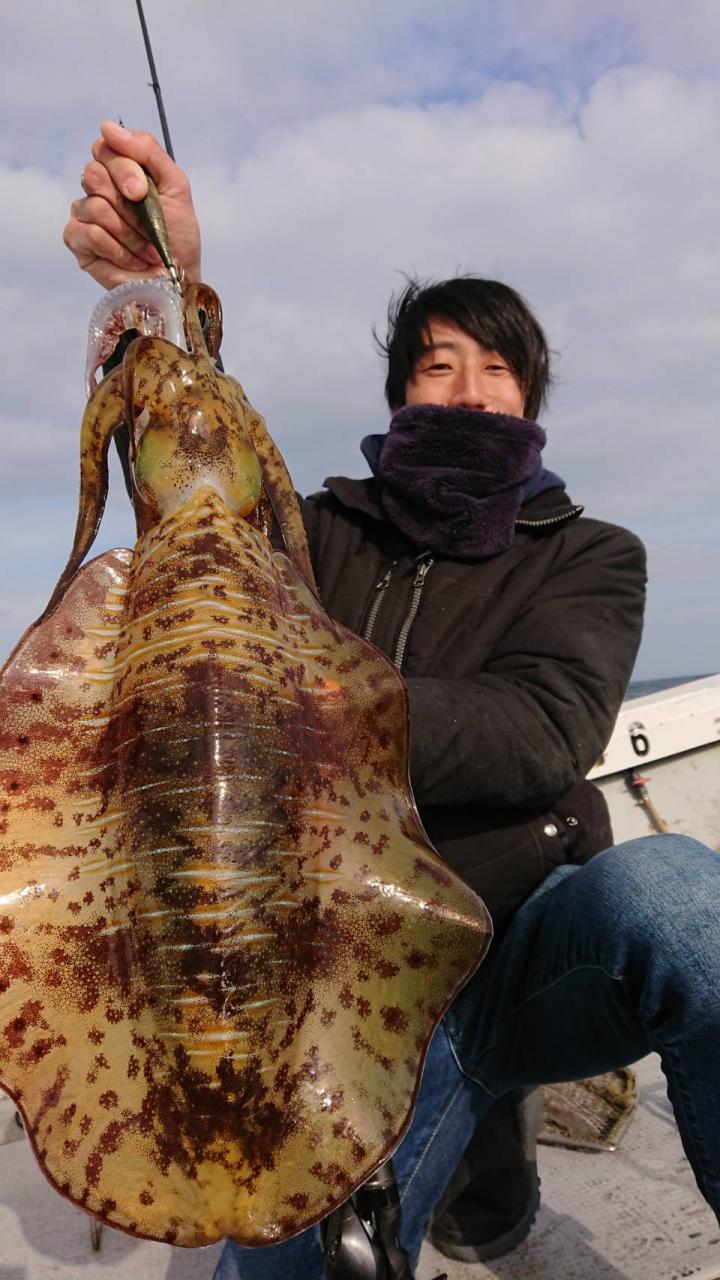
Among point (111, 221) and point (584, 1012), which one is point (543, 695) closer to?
point (584, 1012)

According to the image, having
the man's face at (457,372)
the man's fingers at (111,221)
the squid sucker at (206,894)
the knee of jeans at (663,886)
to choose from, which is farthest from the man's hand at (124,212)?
the knee of jeans at (663,886)

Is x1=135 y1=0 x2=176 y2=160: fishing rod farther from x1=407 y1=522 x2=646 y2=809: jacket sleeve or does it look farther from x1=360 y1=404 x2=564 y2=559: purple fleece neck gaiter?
x1=407 y1=522 x2=646 y2=809: jacket sleeve

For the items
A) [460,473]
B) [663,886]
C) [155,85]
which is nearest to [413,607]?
[460,473]

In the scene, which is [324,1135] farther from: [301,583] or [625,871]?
[625,871]

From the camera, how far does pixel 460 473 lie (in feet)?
9.20

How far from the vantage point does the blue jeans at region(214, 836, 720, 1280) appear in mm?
1965

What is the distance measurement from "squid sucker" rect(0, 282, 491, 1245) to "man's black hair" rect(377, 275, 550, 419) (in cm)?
185

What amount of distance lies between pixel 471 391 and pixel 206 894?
2.25m

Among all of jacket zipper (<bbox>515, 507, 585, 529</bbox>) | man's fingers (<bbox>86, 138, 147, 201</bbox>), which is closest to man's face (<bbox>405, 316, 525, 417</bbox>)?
jacket zipper (<bbox>515, 507, 585, 529</bbox>)

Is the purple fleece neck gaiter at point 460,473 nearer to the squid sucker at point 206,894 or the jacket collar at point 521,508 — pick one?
the jacket collar at point 521,508

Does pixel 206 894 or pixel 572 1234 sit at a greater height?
pixel 206 894

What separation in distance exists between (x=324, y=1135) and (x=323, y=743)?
584 mm

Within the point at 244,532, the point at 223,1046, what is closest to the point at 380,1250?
the point at 223,1046

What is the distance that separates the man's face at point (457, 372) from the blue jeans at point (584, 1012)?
1636mm
